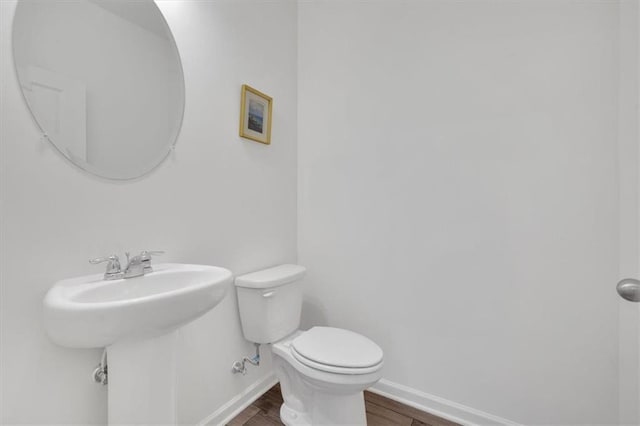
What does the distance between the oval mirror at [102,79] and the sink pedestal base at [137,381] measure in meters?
0.58

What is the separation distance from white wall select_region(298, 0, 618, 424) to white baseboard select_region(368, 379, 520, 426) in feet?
0.11

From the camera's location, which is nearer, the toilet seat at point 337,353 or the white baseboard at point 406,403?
the toilet seat at point 337,353

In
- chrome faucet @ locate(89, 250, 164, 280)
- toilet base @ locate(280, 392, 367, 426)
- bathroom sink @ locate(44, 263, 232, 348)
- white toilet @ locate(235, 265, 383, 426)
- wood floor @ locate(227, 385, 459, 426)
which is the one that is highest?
chrome faucet @ locate(89, 250, 164, 280)

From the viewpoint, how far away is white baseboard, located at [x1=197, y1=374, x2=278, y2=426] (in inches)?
52.5

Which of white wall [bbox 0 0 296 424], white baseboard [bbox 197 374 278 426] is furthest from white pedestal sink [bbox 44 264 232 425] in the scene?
white baseboard [bbox 197 374 278 426]

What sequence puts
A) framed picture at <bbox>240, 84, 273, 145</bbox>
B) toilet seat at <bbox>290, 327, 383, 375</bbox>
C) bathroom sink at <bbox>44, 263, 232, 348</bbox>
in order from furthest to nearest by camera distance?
framed picture at <bbox>240, 84, 273, 145</bbox> < toilet seat at <bbox>290, 327, 383, 375</bbox> < bathroom sink at <bbox>44, 263, 232, 348</bbox>

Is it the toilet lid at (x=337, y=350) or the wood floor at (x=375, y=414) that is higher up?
the toilet lid at (x=337, y=350)

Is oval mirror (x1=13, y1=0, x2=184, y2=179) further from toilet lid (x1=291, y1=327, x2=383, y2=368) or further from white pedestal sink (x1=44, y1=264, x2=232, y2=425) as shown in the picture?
toilet lid (x1=291, y1=327, x2=383, y2=368)

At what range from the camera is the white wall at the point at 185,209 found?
0.80m

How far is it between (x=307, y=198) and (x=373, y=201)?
455mm

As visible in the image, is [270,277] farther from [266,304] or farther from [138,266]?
[138,266]

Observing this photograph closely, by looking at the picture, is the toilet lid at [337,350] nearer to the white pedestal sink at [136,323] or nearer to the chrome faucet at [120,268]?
the white pedestal sink at [136,323]

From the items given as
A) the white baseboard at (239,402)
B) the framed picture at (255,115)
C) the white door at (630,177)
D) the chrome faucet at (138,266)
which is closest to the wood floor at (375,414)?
the white baseboard at (239,402)

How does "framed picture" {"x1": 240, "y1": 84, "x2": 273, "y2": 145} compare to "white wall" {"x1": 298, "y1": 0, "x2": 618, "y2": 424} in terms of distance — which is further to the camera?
"framed picture" {"x1": 240, "y1": 84, "x2": 273, "y2": 145}
